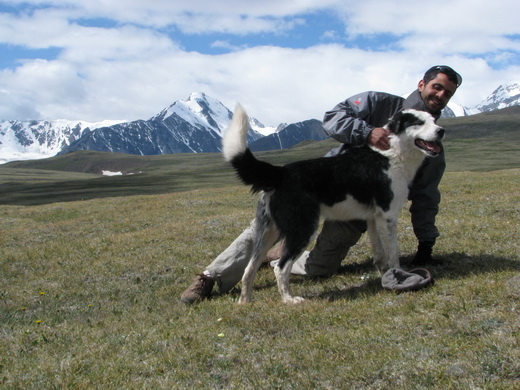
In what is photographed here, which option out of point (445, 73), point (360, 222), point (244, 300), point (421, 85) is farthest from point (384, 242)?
point (445, 73)

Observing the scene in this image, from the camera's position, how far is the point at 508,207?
1592 cm

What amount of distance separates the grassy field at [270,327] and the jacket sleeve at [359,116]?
263cm

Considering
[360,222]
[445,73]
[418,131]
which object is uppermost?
[445,73]

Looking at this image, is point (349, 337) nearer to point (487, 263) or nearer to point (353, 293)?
point (353, 293)

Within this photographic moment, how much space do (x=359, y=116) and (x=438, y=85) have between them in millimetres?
1437

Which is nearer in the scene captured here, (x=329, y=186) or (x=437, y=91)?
(x=329, y=186)

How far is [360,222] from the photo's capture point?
9.48 m

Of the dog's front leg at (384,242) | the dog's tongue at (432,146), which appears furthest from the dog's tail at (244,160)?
the dog's tongue at (432,146)

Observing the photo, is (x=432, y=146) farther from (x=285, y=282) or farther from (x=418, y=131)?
(x=285, y=282)

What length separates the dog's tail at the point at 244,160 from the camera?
25.1ft

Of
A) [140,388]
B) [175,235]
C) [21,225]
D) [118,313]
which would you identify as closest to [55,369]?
[140,388]

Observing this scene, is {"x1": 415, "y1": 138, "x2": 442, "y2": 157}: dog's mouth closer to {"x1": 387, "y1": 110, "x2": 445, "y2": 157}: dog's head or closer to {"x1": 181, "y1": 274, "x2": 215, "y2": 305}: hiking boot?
{"x1": 387, "y1": 110, "x2": 445, "y2": 157}: dog's head

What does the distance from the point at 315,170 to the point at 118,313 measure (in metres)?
4.34

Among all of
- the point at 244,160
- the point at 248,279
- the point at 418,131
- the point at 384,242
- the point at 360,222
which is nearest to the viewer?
the point at 244,160
